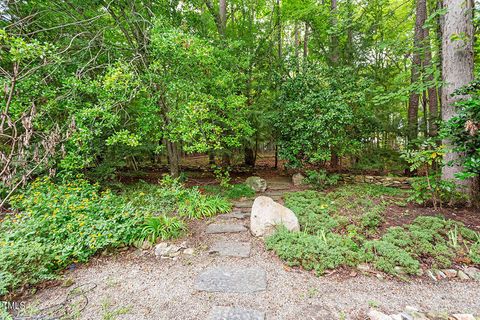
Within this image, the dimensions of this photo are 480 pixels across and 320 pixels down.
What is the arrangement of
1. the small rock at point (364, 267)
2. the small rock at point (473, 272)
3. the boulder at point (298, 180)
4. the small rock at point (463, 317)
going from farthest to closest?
the boulder at point (298, 180) → the small rock at point (364, 267) → the small rock at point (473, 272) → the small rock at point (463, 317)

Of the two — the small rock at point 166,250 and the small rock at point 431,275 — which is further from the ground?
the small rock at point 166,250

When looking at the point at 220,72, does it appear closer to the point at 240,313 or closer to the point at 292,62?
the point at 292,62

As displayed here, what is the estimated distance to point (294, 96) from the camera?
18.5 ft

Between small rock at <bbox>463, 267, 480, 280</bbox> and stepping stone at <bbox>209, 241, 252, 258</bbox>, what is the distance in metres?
2.54

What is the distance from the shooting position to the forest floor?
1.91 m

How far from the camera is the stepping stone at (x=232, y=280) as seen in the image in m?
2.19

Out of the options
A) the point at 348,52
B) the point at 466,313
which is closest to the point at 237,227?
the point at 466,313

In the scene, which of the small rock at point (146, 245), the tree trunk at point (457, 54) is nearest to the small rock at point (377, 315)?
the small rock at point (146, 245)

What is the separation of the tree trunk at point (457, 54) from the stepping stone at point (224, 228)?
3714 mm

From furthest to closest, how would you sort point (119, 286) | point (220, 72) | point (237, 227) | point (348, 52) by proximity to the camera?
point (348, 52) → point (220, 72) → point (237, 227) → point (119, 286)

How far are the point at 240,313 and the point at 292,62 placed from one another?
5921 mm

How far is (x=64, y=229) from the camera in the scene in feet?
9.06
